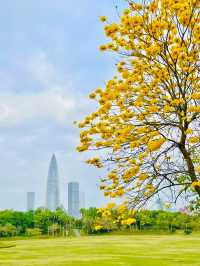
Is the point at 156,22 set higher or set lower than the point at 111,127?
higher

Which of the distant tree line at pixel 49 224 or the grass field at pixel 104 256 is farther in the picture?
the distant tree line at pixel 49 224

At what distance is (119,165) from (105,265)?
2030cm

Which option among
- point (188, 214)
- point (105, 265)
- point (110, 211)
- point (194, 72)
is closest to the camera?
point (110, 211)

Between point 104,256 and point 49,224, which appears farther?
point 49,224

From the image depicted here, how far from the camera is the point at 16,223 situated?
373ft

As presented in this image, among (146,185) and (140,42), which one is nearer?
(146,185)

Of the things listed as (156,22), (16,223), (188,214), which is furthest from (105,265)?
(16,223)

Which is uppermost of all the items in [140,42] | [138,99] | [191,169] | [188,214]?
[140,42]

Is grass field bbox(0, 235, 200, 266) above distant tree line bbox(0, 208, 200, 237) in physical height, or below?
below

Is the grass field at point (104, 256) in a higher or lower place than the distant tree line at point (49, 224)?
lower

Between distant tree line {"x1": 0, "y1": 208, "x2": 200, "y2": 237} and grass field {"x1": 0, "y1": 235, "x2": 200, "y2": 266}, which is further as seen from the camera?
distant tree line {"x1": 0, "y1": 208, "x2": 200, "y2": 237}

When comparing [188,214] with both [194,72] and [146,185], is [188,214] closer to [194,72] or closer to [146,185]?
[146,185]

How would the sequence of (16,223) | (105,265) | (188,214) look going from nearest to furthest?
(188,214) < (105,265) < (16,223)

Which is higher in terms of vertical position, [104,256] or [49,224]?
[49,224]
